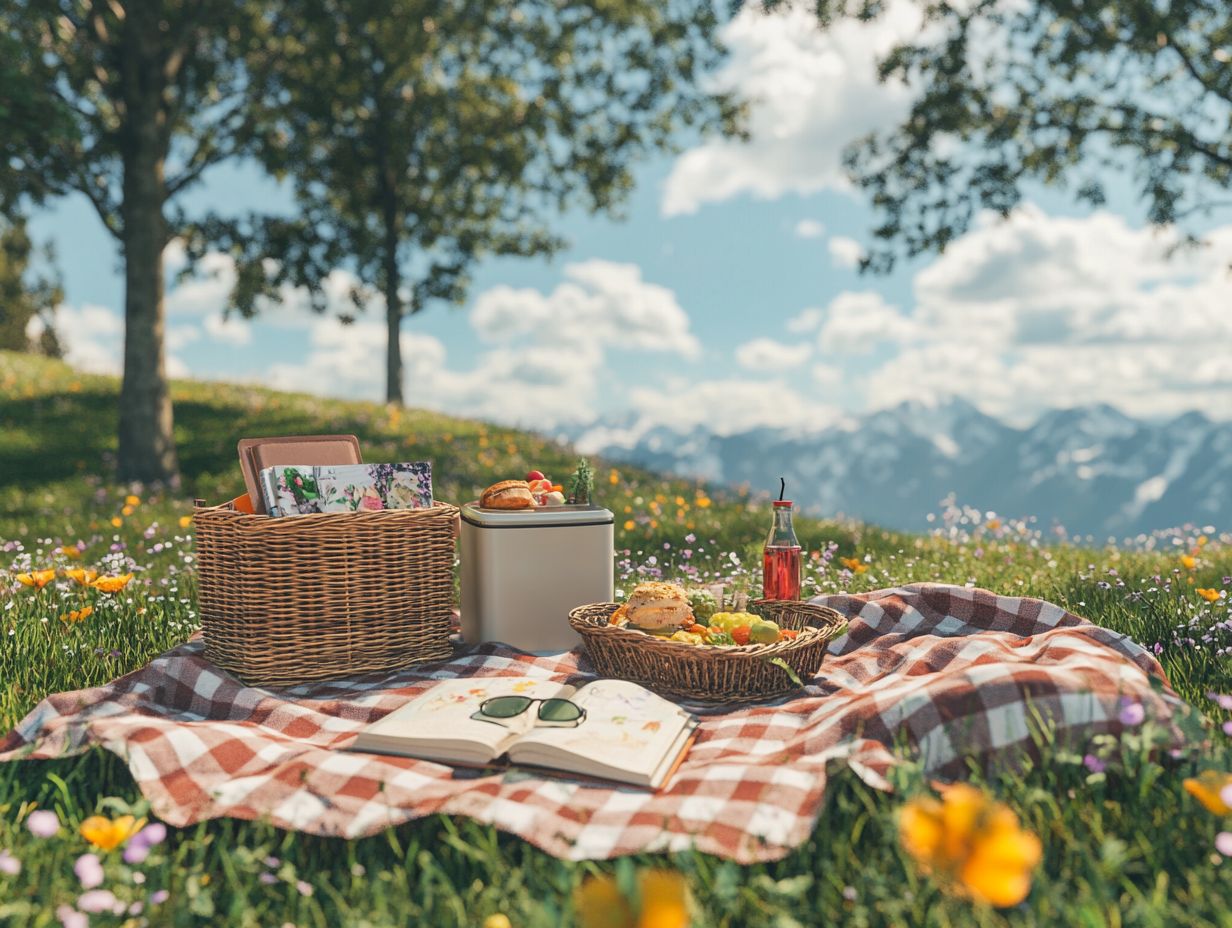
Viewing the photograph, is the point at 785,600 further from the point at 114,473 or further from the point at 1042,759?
the point at 114,473

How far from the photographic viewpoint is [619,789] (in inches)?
113

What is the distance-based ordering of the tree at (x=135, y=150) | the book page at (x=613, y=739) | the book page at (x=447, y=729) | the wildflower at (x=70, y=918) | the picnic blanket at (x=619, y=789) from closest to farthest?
the wildflower at (x=70, y=918) → the picnic blanket at (x=619, y=789) → the book page at (x=613, y=739) → the book page at (x=447, y=729) → the tree at (x=135, y=150)

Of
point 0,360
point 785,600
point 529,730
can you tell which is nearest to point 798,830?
point 529,730

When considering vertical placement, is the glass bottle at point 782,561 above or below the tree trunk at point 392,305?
below

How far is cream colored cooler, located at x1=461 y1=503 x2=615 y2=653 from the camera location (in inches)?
177

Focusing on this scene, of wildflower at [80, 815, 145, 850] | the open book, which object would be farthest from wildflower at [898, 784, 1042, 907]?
wildflower at [80, 815, 145, 850]

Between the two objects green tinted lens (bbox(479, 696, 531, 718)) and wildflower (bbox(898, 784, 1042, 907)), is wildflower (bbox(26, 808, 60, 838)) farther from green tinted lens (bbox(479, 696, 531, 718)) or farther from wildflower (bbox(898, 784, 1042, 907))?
wildflower (bbox(898, 784, 1042, 907))

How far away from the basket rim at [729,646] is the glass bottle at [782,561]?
35 cm

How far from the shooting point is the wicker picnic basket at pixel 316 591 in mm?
4008

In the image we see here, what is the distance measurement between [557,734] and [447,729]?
382mm

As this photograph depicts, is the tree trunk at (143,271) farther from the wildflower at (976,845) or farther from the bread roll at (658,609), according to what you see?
the wildflower at (976,845)

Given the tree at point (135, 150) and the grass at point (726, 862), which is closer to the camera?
the grass at point (726, 862)

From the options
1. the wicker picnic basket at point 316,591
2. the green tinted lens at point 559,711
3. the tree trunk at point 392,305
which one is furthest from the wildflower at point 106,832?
the tree trunk at point 392,305

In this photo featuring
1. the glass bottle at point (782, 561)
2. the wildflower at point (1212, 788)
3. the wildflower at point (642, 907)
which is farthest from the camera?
the glass bottle at point (782, 561)
